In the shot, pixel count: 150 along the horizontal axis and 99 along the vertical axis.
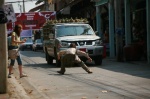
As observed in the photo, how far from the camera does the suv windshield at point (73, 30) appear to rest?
68.1ft

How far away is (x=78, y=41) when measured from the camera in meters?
19.8

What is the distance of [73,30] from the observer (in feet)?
68.7

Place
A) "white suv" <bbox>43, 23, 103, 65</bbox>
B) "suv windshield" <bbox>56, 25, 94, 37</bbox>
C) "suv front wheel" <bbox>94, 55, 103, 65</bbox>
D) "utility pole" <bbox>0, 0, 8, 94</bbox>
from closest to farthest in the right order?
"utility pole" <bbox>0, 0, 8, 94</bbox> < "white suv" <bbox>43, 23, 103, 65</bbox> < "suv front wheel" <bbox>94, 55, 103, 65</bbox> < "suv windshield" <bbox>56, 25, 94, 37</bbox>

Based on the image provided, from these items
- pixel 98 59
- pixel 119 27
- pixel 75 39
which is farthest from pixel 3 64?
pixel 119 27

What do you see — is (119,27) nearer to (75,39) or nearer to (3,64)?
(75,39)

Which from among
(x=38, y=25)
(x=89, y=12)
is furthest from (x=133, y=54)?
(x=38, y=25)

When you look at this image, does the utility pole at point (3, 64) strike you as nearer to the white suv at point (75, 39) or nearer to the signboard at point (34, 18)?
the white suv at point (75, 39)

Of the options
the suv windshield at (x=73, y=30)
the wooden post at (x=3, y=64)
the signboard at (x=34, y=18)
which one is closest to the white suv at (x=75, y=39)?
the suv windshield at (x=73, y=30)

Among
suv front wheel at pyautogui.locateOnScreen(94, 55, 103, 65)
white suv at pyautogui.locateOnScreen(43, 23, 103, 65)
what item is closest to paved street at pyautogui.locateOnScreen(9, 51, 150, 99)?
white suv at pyautogui.locateOnScreen(43, 23, 103, 65)

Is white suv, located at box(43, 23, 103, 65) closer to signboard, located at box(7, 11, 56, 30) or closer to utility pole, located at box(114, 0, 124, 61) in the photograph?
utility pole, located at box(114, 0, 124, 61)

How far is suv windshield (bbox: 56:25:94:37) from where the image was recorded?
20.8 metres

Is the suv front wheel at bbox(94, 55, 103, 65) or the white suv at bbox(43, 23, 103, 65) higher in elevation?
the white suv at bbox(43, 23, 103, 65)

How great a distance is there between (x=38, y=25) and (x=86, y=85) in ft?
89.8

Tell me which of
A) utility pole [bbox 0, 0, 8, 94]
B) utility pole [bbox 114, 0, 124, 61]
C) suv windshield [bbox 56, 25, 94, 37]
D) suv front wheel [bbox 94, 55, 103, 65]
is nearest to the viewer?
utility pole [bbox 0, 0, 8, 94]
